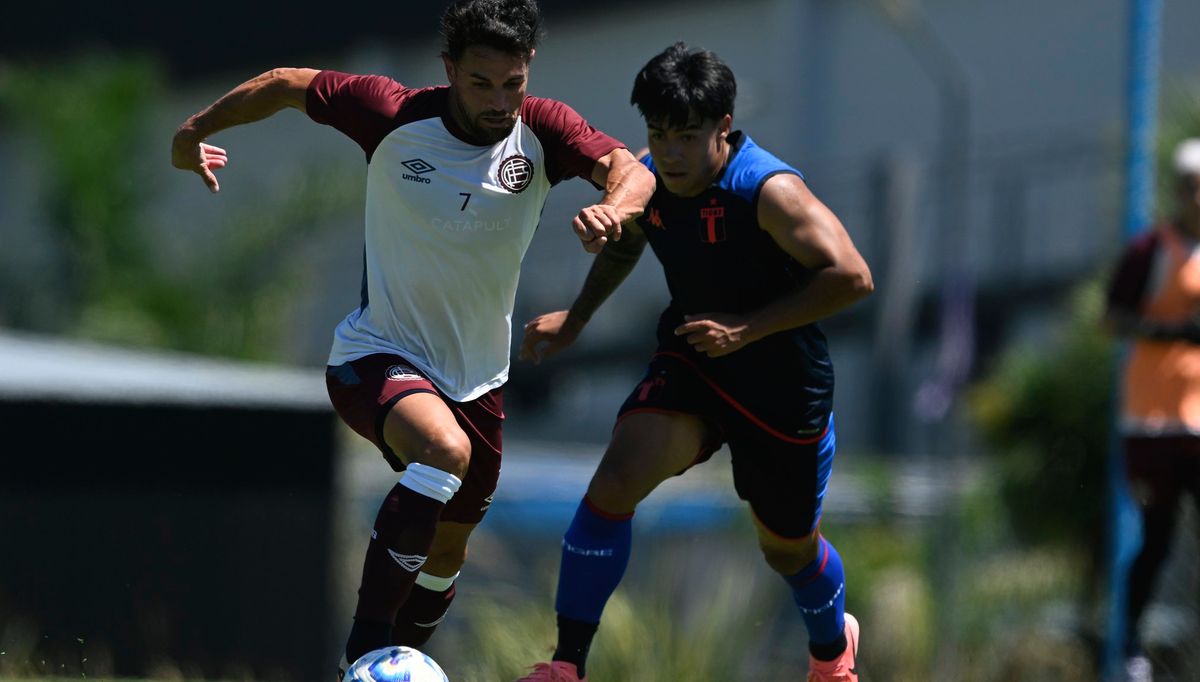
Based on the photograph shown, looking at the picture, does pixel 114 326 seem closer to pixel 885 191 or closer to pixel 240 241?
pixel 240 241

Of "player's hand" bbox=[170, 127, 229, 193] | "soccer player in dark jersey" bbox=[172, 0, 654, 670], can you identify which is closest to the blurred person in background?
"soccer player in dark jersey" bbox=[172, 0, 654, 670]

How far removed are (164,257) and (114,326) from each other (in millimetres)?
1442

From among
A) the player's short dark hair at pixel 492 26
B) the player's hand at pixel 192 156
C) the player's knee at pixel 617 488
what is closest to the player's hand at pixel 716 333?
the player's knee at pixel 617 488

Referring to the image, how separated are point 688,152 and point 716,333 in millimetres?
584

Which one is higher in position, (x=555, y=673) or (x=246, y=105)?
(x=246, y=105)

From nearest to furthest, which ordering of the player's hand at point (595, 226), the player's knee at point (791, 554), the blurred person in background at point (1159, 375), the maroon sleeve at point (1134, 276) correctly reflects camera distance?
the player's hand at point (595, 226)
the player's knee at point (791, 554)
the blurred person in background at point (1159, 375)
the maroon sleeve at point (1134, 276)

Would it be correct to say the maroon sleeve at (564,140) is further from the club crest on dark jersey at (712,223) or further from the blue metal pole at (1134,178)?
the blue metal pole at (1134,178)

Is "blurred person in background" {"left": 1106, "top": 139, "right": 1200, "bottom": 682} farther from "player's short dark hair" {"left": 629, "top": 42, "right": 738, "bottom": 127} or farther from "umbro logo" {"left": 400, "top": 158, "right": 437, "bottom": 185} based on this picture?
"umbro logo" {"left": 400, "top": 158, "right": 437, "bottom": 185}

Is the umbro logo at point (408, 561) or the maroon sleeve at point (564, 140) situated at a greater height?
the maroon sleeve at point (564, 140)

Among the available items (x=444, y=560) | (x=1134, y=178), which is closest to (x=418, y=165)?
(x=444, y=560)

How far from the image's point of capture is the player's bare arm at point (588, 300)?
591 cm

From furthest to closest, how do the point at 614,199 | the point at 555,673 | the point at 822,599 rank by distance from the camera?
the point at 822,599
the point at 555,673
the point at 614,199

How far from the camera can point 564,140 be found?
536 centimetres

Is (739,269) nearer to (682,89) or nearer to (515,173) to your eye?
(682,89)
